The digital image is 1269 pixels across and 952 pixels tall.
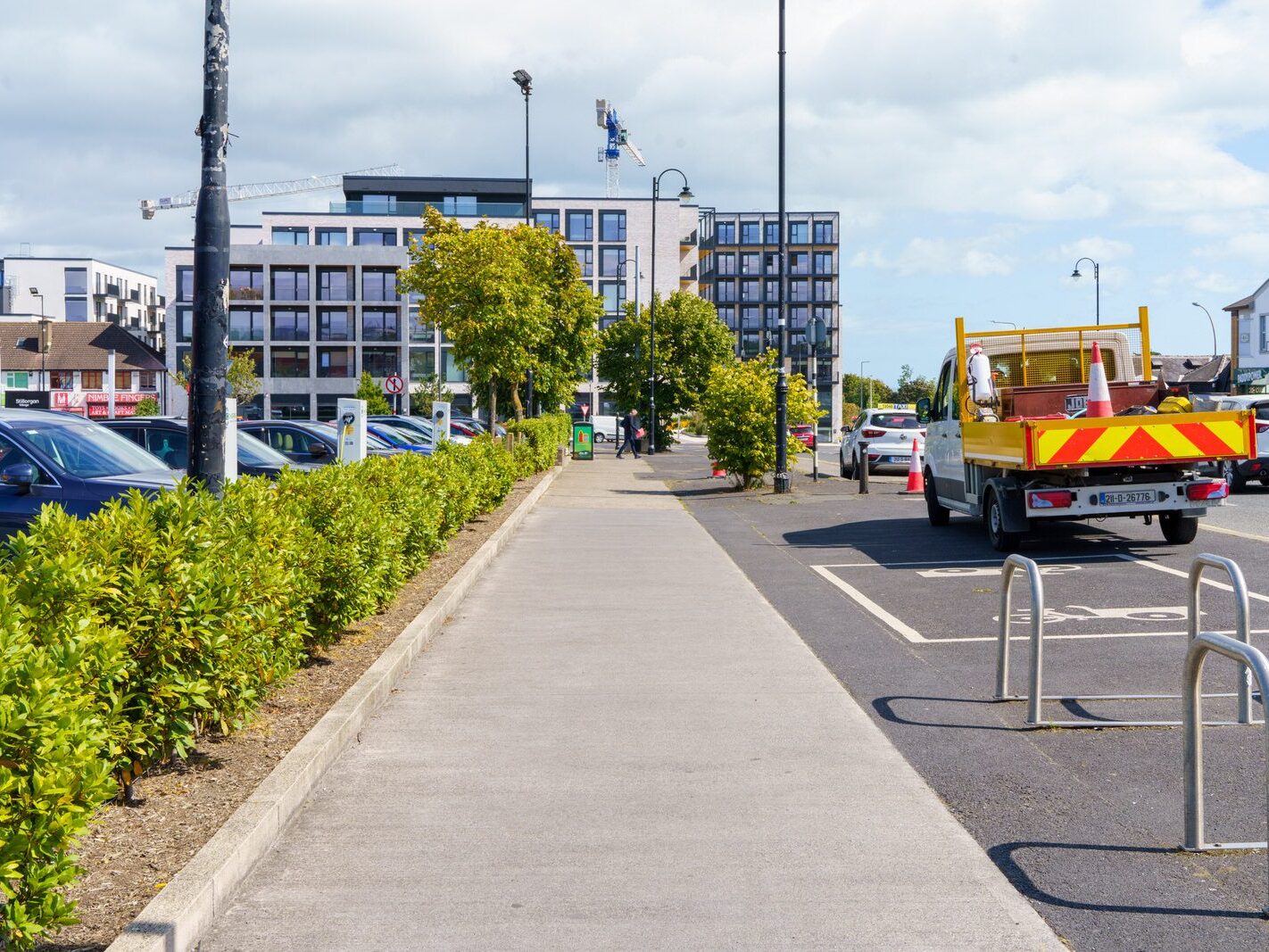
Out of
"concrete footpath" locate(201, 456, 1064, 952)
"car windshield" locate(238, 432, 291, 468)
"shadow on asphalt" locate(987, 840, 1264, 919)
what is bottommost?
"concrete footpath" locate(201, 456, 1064, 952)

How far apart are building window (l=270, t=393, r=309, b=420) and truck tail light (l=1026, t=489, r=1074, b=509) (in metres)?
76.8

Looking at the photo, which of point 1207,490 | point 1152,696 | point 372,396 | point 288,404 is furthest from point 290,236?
point 1152,696

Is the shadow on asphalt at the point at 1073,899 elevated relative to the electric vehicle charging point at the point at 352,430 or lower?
lower

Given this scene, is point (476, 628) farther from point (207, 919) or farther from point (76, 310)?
point (76, 310)

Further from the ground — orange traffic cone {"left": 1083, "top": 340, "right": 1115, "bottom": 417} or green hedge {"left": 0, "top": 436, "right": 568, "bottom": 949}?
orange traffic cone {"left": 1083, "top": 340, "right": 1115, "bottom": 417}

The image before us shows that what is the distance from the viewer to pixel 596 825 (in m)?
5.22

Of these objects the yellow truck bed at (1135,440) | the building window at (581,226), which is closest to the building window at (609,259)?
the building window at (581,226)

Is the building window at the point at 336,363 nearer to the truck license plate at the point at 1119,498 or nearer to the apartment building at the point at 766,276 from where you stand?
the apartment building at the point at 766,276

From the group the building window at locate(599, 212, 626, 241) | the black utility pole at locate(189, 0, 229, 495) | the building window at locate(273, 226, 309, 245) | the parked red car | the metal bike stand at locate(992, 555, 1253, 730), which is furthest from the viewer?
the building window at locate(599, 212, 626, 241)

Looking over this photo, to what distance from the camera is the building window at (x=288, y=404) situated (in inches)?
3403

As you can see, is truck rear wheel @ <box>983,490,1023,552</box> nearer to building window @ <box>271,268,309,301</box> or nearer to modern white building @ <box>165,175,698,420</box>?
modern white building @ <box>165,175,698,420</box>

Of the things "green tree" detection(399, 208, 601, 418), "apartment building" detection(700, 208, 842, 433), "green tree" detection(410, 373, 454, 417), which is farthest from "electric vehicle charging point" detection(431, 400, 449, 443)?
"apartment building" detection(700, 208, 842, 433)

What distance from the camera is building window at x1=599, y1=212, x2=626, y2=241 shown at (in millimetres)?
99750

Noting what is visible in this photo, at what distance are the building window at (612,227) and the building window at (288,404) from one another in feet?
85.0
